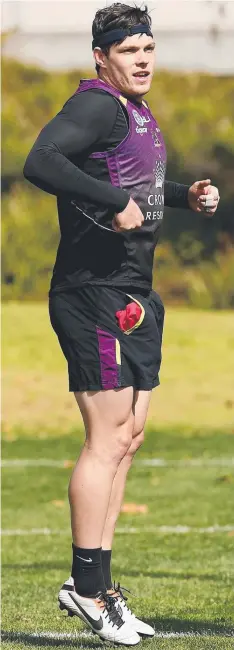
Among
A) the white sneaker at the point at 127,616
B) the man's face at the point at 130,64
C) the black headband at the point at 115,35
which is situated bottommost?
the white sneaker at the point at 127,616

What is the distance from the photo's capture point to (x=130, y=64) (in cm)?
526

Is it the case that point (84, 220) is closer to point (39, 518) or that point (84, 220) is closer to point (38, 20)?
Answer: point (39, 518)

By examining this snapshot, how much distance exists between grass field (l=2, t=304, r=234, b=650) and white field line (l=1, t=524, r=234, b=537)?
0.05 ft

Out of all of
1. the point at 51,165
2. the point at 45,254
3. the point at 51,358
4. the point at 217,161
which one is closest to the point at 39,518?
the point at 51,165

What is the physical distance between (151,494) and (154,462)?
203 centimetres

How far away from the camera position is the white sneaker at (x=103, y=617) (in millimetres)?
5309

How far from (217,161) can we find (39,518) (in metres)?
17.4

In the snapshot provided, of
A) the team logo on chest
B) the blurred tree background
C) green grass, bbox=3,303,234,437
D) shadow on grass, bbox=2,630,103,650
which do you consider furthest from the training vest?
the blurred tree background

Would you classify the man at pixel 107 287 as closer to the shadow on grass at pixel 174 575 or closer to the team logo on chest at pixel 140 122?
the team logo on chest at pixel 140 122

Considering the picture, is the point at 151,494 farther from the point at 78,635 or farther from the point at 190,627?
the point at 78,635

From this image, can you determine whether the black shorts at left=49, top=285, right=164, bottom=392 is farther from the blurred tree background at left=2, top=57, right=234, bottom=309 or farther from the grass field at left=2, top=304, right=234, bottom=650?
the blurred tree background at left=2, top=57, right=234, bottom=309

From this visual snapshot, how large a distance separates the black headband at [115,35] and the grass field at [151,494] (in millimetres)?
2377

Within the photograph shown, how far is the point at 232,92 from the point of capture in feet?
95.0

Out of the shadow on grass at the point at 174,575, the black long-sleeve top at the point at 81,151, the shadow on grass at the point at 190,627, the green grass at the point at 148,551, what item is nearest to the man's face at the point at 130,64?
the black long-sleeve top at the point at 81,151
